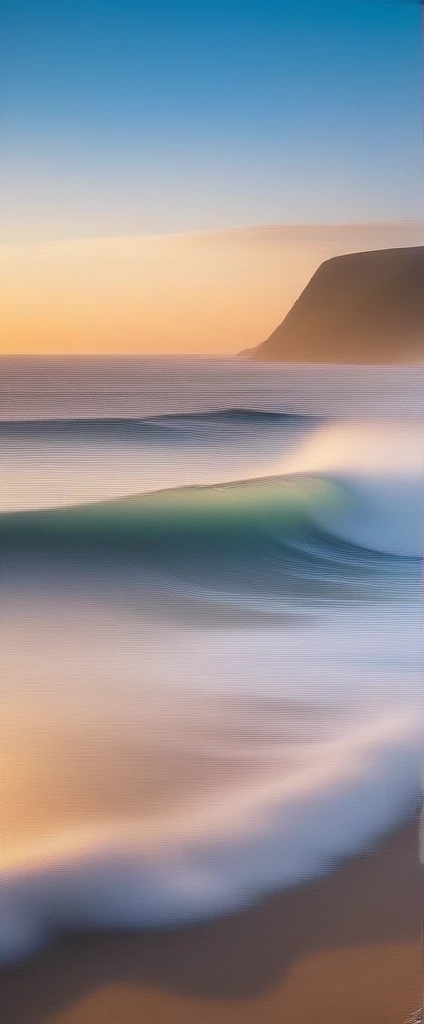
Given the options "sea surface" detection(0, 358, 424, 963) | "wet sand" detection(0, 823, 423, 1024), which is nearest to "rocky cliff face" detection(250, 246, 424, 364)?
"sea surface" detection(0, 358, 424, 963)

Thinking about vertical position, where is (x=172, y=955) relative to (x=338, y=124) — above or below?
below

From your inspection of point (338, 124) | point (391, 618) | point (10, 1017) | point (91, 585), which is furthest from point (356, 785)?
point (338, 124)

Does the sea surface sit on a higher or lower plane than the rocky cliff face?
lower

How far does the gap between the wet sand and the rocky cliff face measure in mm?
918

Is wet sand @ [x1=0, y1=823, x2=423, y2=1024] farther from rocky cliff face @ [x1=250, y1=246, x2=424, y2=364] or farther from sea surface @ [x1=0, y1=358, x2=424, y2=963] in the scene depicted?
rocky cliff face @ [x1=250, y1=246, x2=424, y2=364]

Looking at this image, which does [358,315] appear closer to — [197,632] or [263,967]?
[197,632]

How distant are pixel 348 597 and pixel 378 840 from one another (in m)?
0.45

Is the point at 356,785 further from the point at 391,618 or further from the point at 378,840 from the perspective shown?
the point at 391,618

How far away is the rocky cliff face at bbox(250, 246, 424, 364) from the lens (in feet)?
5.00

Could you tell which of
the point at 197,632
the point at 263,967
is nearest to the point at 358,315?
the point at 197,632

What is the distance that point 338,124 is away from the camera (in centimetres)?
152

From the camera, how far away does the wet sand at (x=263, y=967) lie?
1.44 metres

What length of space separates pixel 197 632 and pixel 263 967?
60 centimetres

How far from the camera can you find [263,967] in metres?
1.47
